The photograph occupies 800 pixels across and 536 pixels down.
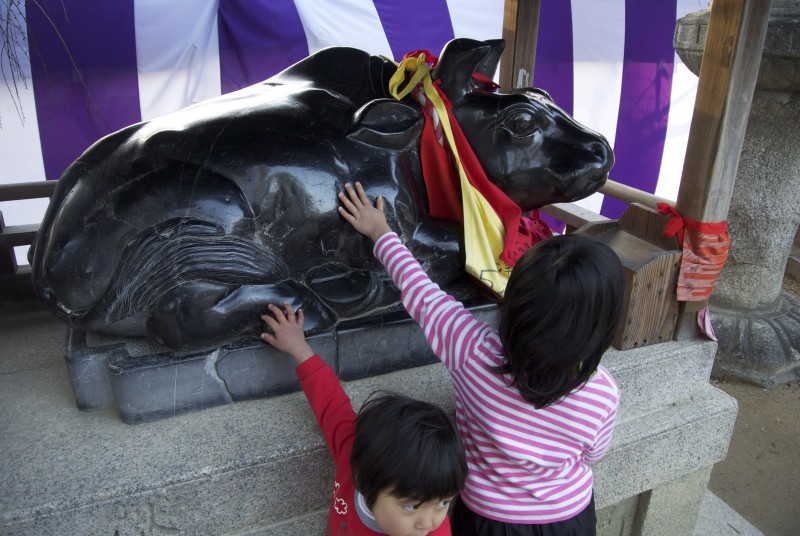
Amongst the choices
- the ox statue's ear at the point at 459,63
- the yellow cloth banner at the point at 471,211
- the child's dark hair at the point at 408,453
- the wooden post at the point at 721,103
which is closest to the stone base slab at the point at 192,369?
the yellow cloth banner at the point at 471,211

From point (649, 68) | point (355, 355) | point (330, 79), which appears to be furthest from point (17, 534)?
point (649, 68)

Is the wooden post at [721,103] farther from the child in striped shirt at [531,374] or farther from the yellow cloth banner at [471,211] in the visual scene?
the child in striped shirt at [531,374]

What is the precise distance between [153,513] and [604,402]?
960 mm

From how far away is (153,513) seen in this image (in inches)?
52.2

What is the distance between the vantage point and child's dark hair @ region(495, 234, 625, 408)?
3.33ft

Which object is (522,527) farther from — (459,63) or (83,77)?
(83,77)

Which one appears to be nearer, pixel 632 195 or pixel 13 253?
pixel 13 253

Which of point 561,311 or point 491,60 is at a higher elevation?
Result: point 491,60

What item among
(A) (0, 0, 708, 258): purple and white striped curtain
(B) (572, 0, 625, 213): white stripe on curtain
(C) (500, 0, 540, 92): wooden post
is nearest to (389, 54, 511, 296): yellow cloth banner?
(C) (500, 0, 540, 92): wooden post

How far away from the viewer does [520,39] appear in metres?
2.46

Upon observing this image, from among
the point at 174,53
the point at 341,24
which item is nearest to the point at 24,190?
the point at 174,53

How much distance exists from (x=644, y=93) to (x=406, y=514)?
4.43 metres

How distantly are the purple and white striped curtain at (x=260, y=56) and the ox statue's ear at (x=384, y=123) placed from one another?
5.92ft

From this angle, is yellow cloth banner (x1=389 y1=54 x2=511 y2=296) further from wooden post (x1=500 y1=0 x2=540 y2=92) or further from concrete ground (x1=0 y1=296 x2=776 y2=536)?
wooden post (x1=500 y1=0 x2=540 y2=92)
